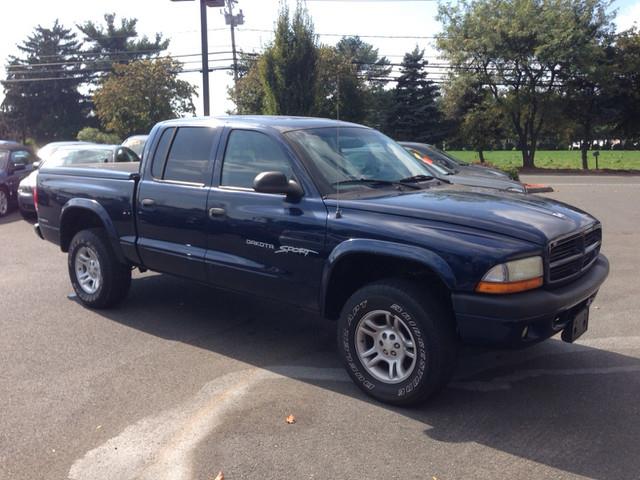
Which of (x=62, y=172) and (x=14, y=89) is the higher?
(x=14, y=89)

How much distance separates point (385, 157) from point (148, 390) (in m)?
2.65

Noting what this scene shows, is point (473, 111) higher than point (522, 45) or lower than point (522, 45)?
lower

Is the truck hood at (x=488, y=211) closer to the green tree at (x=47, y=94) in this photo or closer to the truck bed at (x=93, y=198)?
the truck bed at (x=93, y=198)

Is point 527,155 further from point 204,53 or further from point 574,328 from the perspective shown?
point 574,328

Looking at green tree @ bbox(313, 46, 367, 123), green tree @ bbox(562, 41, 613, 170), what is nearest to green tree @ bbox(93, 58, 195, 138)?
green tree @ bbox(313, 46, 367, 123)

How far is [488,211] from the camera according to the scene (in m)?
3.99

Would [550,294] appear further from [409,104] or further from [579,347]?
[409,104]

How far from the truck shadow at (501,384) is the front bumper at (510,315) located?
0.57 metres

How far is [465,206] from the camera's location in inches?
161

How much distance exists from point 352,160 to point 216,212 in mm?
1180

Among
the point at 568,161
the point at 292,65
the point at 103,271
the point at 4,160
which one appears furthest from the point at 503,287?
the point at 568,161

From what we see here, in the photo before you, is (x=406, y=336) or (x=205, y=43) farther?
(x=205, y=43)

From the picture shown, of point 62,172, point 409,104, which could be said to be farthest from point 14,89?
point 62,172

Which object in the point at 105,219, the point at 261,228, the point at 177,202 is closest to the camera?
the point at 261,228
